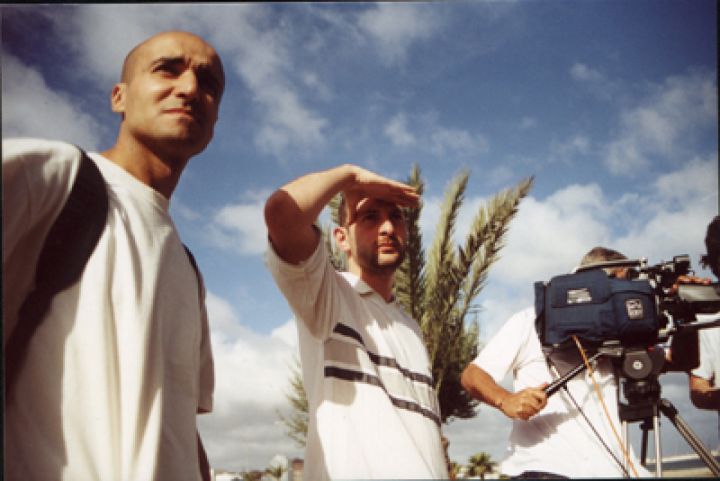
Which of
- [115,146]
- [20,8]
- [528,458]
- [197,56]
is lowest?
Result: [528,458]

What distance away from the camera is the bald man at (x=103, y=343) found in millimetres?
907

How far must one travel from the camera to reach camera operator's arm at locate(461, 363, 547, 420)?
2006 mm

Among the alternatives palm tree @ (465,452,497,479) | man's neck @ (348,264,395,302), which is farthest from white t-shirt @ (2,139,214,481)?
palm tree @ (465,452,497,479)

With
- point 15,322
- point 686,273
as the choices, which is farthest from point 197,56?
point 686,273

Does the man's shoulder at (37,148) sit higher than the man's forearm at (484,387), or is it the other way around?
the man's shoulder at (37,148)

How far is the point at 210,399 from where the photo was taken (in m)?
1.40

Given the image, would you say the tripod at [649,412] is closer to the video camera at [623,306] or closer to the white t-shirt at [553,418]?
the white t-shirt at [553,418]

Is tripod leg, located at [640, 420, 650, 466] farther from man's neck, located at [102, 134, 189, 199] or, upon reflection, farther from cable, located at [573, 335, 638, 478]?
man's neck, located at [102, 134, 189, 199]

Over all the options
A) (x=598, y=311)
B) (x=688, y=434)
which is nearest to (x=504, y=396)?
(x=598, y=311)

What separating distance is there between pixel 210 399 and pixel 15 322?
58 cm

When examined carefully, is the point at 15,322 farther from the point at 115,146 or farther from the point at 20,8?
the point at 20,8

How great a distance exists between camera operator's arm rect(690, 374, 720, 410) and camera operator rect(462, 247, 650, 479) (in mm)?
639

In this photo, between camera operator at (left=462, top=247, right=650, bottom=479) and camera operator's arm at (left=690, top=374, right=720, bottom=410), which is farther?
camera operator's arm at (left=690, top=374, right=720, bottom=410)

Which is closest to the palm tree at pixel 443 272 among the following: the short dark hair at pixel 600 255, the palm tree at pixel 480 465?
the short dark hair at pixel 600 255
